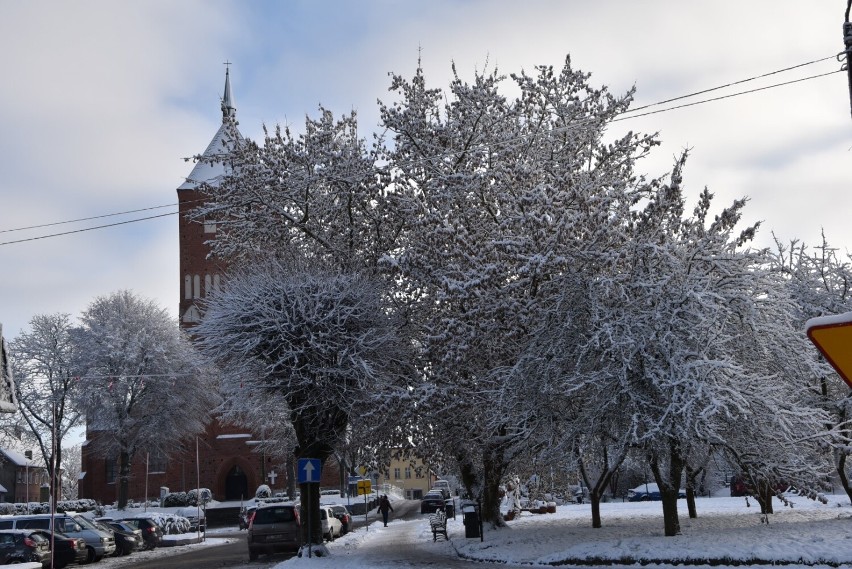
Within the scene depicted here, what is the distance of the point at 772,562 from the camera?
15141mm

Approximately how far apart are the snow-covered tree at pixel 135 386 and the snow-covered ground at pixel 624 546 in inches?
912

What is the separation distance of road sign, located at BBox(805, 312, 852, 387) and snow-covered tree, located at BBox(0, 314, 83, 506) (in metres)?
56.6

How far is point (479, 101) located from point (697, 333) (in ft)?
36.5

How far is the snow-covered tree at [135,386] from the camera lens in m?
54.1

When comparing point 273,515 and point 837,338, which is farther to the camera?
point 273,515

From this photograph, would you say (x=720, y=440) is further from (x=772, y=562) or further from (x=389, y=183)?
(x=389, y=183)

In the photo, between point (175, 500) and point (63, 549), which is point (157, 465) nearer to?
point (175, 500)

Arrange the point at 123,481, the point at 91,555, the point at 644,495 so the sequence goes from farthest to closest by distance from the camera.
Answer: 1. the point at 123,481
2. the point at 644,495
3. the point at 91,555

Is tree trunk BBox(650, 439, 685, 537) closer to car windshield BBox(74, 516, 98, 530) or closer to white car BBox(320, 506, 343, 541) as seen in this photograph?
white car BBox(320, 506, 343, 541)

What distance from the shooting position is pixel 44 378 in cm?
5700

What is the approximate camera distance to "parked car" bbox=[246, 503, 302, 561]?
25.3 m

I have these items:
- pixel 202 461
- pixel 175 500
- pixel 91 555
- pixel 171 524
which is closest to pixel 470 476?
pixel 91 555

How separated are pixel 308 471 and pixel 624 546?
25.5ft

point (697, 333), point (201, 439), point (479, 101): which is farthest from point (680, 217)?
point (201, 439)
